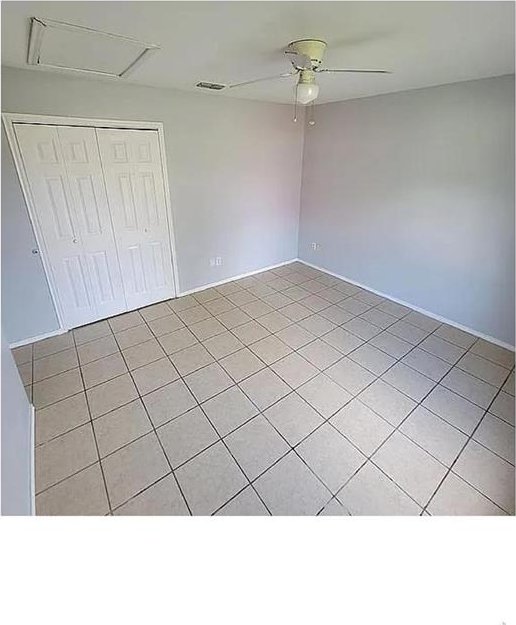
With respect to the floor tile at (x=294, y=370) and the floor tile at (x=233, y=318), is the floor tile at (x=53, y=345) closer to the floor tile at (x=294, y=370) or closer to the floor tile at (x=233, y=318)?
the floor tile at (x=233, y=318)

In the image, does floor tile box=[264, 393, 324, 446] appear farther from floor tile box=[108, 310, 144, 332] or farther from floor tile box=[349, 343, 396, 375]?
floor tile box=[108, 310, 144, 332]

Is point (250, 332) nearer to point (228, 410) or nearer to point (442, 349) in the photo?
point (228, 410)

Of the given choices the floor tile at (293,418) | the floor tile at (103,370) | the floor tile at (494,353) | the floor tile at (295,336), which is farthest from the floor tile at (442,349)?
the floor tile at (103,370)

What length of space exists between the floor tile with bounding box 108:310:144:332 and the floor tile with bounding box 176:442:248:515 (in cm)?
188

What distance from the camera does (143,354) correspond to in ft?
9.71

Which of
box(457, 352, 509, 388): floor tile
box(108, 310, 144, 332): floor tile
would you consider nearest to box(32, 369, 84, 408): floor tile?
box(108, 310, 144, 332): floor tile

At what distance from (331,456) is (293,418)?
14.8 inches

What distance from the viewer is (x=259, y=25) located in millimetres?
1557

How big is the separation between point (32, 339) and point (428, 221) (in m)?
4.19

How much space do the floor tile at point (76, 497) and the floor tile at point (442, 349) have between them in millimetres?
2872

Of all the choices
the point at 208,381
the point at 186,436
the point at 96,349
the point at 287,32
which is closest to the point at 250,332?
the point at 208,381

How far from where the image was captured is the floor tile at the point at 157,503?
171 centimetres
